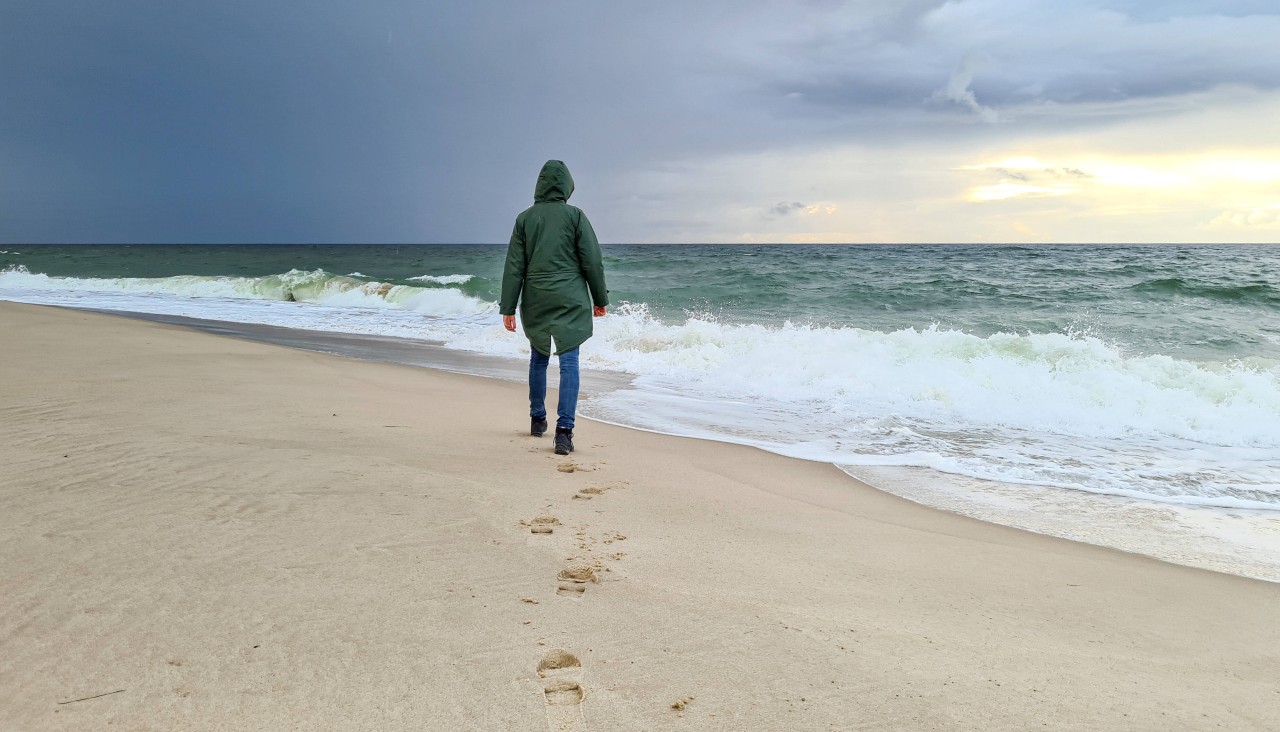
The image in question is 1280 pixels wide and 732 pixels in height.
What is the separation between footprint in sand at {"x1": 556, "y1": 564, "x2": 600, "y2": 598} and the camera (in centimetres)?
264

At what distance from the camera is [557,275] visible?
5.24m

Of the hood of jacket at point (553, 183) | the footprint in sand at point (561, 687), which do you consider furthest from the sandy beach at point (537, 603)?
the hood of jacket at point (553, 183)

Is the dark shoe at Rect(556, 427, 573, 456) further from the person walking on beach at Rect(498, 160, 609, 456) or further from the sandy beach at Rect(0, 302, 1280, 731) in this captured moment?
the sandy beach at Rect(0, 302, 1280, 731)

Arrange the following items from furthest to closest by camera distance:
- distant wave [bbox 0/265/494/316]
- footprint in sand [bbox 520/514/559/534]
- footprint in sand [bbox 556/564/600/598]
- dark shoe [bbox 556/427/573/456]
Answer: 1. distant wave [bbox 0/265/494/316]
2. dark shoe [bbox 556/427/573/456]
3. footprint in sand [bbox 520/514/559/534]
4. footprint in sand [bbox 556/564/600/598]

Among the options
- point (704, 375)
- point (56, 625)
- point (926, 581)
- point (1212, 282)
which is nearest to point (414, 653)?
point (56, 625)

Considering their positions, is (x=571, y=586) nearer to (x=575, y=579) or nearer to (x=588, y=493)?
(x=575, y=579)

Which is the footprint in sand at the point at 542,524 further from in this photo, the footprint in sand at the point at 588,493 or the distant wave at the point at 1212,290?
the distant wave at the point at 1212,290

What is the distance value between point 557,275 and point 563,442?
3.78ft

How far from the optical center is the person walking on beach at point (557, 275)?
5207 mm

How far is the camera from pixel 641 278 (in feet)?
114

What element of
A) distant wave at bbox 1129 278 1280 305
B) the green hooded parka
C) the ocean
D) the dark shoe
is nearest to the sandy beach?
the dark shoe

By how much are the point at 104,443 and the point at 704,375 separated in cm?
708

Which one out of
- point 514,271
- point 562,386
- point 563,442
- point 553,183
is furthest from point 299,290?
point 563,442

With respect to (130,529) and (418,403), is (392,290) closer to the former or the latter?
(418,403)
